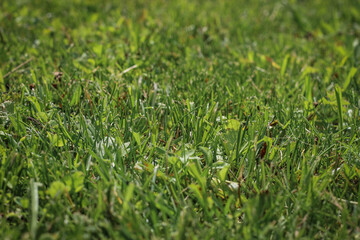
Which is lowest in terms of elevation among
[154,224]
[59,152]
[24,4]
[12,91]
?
[154,224]

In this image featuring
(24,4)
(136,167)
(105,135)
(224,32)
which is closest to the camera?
(136,167)

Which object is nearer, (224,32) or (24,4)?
(224,32)

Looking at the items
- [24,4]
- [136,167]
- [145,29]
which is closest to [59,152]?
[136,167]

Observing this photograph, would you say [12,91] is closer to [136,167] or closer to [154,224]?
[136,167]

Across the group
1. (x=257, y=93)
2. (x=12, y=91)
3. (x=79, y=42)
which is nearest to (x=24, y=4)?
(x=79, y=42)

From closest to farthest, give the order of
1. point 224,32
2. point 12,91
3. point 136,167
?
1. point 136,167
2. point 12,91
3. point 224,32

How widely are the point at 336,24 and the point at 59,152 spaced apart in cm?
342

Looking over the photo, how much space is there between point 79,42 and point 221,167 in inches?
81.0

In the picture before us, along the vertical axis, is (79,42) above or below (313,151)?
above

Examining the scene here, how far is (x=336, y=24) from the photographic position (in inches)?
156

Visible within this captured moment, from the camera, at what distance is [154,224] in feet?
4.43

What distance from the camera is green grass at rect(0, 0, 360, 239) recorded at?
1.43 metres

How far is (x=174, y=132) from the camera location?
6.72ft

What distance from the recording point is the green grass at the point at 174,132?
143 centimetres
